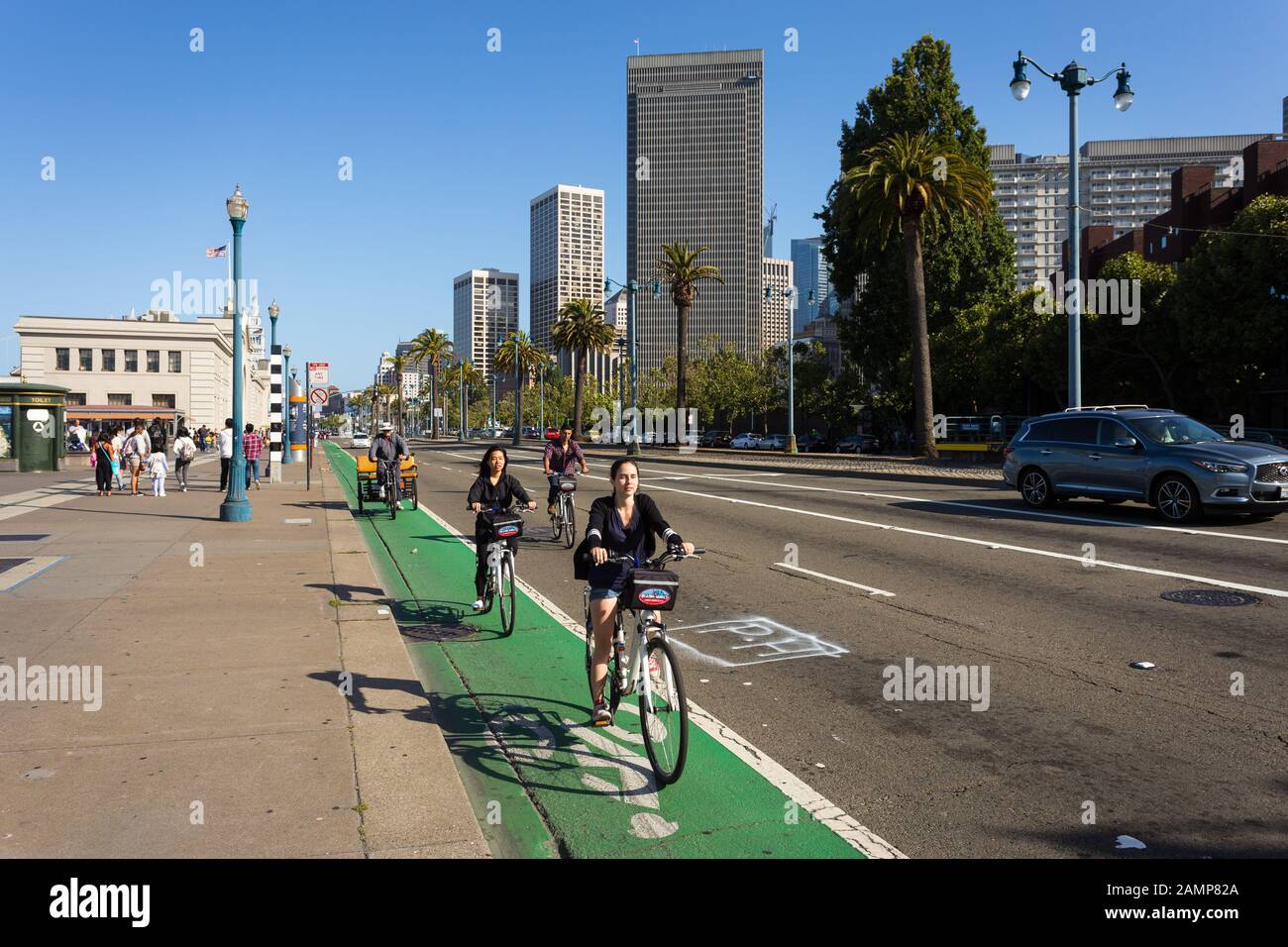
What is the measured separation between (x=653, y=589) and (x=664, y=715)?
648 mm

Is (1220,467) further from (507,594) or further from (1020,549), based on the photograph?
(507,594)

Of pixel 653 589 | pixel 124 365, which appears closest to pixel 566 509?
pixel 653 589

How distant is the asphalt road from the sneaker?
2.52 feet

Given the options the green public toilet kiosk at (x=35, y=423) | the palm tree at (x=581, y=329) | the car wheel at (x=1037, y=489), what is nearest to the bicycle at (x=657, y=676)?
the car wheel at (x=1037, y=489)

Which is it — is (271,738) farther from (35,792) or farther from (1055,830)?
(1055,830)

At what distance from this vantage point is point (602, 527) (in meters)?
5.59

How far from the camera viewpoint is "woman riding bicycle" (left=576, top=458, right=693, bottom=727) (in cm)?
548

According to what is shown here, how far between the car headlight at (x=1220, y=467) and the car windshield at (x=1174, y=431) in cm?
88

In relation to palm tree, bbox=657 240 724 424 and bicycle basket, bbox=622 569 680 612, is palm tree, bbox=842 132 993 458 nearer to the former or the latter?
palm tree, bbox=657 240 724 424

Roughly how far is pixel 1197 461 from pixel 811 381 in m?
57.0

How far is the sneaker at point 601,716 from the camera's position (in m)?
5.84

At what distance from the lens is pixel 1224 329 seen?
119 feet

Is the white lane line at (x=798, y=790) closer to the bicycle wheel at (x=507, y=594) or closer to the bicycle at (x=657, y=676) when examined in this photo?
the bicycle at (x=657, y=676)
